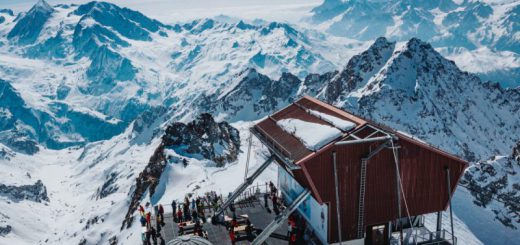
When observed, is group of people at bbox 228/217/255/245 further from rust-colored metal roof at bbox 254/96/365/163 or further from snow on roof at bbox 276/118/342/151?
snow on roof at bbox 276/118/342/151

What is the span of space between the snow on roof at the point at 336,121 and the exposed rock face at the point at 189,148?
148 feet

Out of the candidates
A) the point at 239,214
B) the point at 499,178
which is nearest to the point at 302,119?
the point at 239,214

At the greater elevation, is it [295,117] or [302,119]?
[295,117]

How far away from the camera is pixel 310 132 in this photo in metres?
31.6

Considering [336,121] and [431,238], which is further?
[336,121]

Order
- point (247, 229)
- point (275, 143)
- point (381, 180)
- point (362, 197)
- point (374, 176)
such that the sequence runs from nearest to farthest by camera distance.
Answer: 1. point (362, 197)
2. point (374, 176)
3. point (381, 180)
4. point (247, 229)
5. point (275, 143)

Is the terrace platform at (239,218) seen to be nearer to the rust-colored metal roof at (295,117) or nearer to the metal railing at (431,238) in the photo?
the rust-colored metal roof at (295,117)

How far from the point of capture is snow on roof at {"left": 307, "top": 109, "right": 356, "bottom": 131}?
30.5 meters

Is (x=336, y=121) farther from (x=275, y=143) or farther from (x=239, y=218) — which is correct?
(x=239, y=218)

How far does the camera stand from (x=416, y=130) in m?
176

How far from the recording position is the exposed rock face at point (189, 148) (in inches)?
3211

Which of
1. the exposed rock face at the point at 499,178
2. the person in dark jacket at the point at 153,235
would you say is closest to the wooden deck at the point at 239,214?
the person in dark jacket at the point at 153,235

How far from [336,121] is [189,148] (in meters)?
57.1

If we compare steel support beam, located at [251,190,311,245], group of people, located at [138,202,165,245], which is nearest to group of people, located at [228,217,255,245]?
steel support beam, located at [251,190,311,245]
